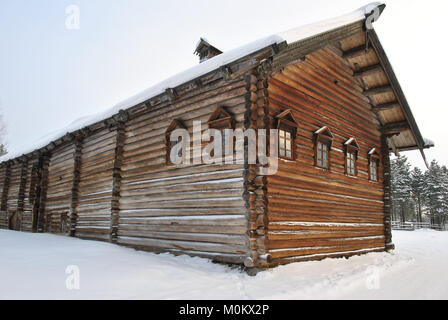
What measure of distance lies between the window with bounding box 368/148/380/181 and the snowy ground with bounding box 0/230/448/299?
170 inches

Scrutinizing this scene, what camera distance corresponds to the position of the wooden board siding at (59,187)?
48.6ft

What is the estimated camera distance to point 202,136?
29.5 feet

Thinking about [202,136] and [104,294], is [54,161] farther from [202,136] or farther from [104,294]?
[104,294]

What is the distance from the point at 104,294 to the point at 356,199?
9.25 m

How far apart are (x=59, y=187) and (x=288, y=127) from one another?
40.0ft

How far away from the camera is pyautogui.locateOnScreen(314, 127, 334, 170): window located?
9734 mm

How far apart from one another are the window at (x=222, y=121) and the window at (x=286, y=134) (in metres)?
1.28

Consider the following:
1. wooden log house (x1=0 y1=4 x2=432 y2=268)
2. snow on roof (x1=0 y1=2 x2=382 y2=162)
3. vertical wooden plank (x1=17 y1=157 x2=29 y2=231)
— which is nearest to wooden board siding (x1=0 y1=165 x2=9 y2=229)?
vertical wooden plank (x1=17 y1=157 x2=29 y2=231)

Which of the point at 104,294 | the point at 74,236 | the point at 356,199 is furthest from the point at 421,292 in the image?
the point at 74,236

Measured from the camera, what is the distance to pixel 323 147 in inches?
403

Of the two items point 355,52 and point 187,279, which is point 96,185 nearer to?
point 187,279

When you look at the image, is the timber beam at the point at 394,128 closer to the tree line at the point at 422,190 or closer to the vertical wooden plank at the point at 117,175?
the vertical wooden plank at the point at 117,175

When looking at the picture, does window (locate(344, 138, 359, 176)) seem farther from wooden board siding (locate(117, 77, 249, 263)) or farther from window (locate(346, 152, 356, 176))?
wooden board siding (locate(117, 77, 249, 263))
